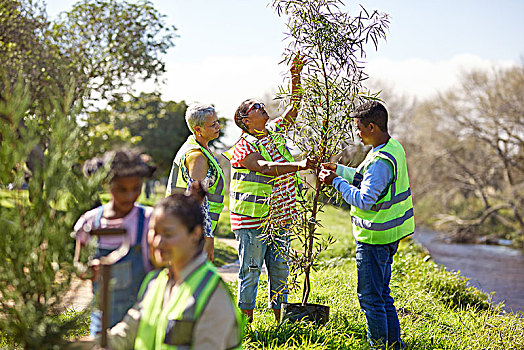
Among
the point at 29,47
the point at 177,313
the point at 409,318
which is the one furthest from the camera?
the point at 29,47

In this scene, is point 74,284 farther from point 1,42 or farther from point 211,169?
point 1,42

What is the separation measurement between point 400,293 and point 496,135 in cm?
1955

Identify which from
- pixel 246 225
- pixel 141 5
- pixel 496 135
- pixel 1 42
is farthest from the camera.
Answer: pixel 496 135

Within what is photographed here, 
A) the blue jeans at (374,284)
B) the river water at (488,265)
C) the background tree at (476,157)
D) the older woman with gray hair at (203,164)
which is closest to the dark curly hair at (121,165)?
the older woman with gray hair at (203,164)

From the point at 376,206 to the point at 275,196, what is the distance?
885mm

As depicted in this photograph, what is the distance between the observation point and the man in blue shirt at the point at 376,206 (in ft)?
13.3

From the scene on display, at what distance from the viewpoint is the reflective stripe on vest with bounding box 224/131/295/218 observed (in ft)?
15.0

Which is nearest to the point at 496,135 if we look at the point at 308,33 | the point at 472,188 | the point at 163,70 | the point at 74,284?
the point at 472,188

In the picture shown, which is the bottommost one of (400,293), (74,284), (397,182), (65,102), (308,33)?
(400,293)

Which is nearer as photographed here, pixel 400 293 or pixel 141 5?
pixel 400 293

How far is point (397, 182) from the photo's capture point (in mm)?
4145

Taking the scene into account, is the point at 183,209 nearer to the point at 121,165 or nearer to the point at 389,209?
the point at 121,165

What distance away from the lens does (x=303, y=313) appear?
459 centimetres

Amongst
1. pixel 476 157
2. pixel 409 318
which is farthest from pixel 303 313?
pixel 476 157
